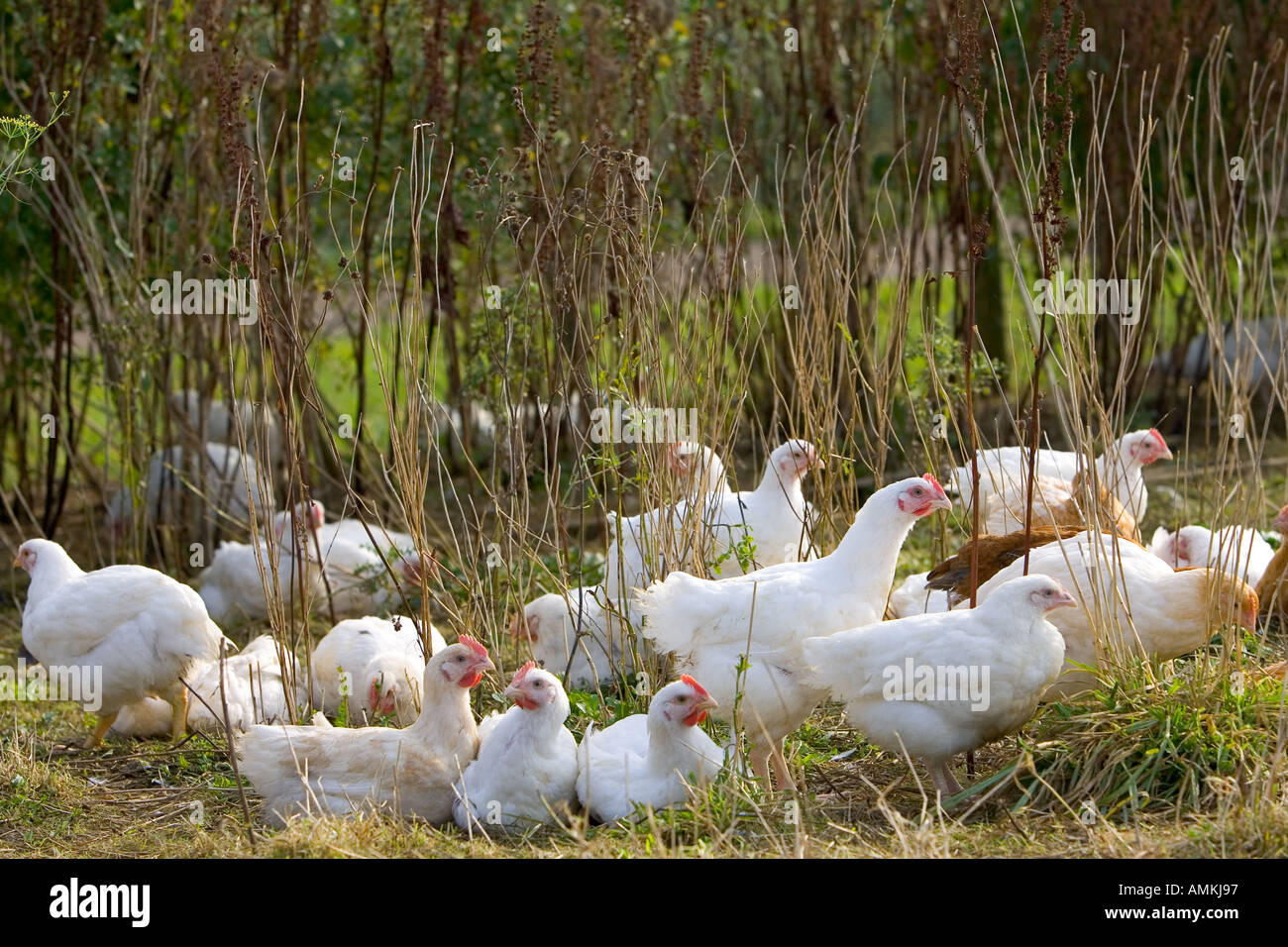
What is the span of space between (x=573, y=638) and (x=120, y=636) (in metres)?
1.52

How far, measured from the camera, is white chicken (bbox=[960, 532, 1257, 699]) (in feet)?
12.8

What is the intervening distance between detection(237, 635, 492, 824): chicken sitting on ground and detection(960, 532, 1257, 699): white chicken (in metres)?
1.56

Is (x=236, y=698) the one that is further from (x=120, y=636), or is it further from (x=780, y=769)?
(x=780, y=769)

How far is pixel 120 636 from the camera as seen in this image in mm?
4621

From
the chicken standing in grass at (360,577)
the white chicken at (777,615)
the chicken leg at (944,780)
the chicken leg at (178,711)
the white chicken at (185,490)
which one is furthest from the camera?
the white chicken at (185,490)

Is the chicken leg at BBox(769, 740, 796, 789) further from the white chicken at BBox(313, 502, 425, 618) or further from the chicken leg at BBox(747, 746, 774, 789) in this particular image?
the white chicken at BBox(313, 502, 425, 618)

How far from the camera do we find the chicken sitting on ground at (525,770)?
12.4 ft

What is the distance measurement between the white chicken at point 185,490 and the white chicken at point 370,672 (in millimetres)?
1414

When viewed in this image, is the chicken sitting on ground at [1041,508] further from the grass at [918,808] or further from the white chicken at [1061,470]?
the grass at [918,808]

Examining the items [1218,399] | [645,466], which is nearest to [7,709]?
[645,466]

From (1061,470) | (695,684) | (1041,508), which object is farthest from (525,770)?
(1061,470)

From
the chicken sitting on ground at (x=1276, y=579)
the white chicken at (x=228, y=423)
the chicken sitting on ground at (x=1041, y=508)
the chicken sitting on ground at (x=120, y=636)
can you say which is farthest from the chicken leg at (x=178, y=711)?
the chicken sitting on ground at (x=1276, y=579)

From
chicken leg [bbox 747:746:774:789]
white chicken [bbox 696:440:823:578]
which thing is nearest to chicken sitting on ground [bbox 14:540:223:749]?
white chicken [bbox 696:440:823:578]
